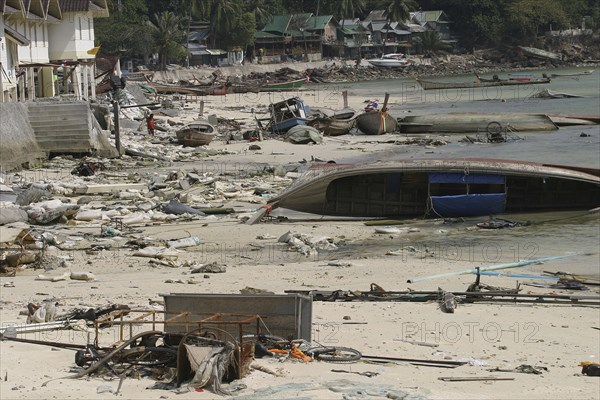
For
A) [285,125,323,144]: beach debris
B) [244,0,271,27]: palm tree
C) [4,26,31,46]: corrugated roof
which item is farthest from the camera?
[244,0,271,27]: palm tree

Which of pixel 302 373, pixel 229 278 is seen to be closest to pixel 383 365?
pixel 302 373

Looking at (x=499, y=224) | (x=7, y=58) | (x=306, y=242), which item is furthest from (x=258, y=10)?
(x=306, y=242)

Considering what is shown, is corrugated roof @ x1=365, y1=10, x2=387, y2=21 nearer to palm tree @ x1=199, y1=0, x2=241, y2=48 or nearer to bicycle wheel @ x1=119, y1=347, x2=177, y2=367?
palm tree @ x1=199, y1=0, x2=241, y2=48

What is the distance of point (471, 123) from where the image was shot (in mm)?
50156

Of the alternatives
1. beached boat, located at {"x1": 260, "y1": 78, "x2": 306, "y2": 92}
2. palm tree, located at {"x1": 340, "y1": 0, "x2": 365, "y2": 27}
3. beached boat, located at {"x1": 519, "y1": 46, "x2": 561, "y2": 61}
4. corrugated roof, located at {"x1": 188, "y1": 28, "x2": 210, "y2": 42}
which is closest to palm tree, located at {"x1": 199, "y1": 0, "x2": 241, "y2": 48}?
corrugated roof, located at {"x1": 188, "y1": 28, "x2": 210, "y2": 42}

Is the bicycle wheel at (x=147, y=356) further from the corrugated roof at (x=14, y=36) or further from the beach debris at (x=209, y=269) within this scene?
the corrugated roof at (x=14, y=36)

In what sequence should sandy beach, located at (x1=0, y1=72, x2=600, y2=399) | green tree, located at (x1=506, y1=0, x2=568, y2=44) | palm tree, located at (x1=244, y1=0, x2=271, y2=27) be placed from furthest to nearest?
green tree, located at (x1=506, y1=0, x2=568, y2=44), palm tree, located at (x1=244, y1=0, x2=271, y2=27), sandy beach, located at (x1=0, y1=72, x2=600, y2=399)

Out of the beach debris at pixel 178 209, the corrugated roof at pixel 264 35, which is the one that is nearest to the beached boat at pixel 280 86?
the corrugated roof at pixel 264 35

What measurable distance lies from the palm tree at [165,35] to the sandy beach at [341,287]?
68.4 m

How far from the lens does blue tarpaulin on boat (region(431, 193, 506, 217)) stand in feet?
78.5

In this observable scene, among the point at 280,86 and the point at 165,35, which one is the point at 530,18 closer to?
the point at 165,35

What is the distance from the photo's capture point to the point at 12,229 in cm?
1891

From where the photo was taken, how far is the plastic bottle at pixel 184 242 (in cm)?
1925

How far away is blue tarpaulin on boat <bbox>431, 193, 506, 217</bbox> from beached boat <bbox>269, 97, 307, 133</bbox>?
21749mm
